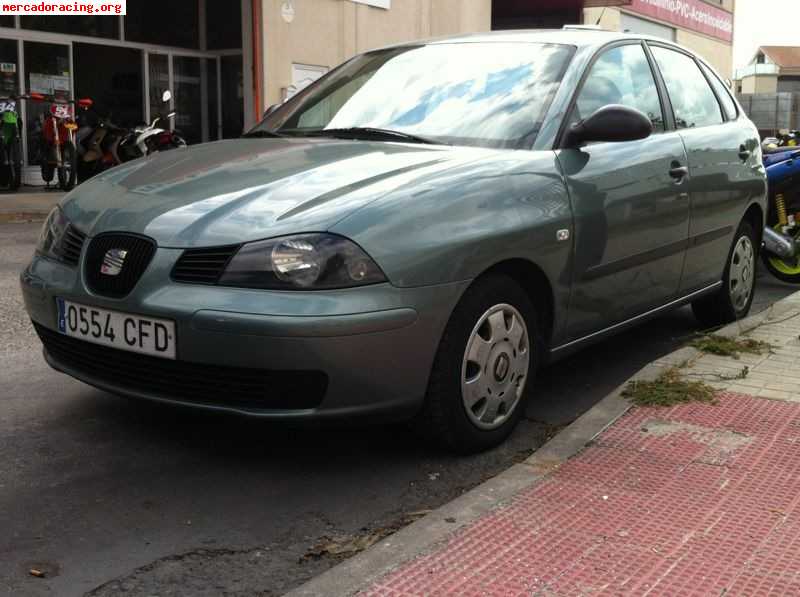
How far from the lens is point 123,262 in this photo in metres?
3.29

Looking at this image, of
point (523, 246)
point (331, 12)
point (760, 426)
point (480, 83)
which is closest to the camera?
point (523, 246)

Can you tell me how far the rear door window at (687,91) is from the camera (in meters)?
5.09

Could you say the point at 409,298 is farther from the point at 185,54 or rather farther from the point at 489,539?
the point at 185,54

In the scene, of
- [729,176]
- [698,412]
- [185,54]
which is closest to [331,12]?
[185,54]

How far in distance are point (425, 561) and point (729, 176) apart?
3.37 metres

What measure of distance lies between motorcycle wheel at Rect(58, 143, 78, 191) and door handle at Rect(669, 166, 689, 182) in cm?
1189

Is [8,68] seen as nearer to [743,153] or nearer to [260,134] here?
[260,134]

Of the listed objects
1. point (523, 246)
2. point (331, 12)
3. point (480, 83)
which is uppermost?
point (331, 12)

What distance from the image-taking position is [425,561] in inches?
105

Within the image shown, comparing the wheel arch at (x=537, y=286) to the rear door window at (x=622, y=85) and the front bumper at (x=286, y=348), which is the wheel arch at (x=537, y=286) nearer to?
the front bumper at (x=286, y=348)

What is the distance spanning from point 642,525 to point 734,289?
310 cm

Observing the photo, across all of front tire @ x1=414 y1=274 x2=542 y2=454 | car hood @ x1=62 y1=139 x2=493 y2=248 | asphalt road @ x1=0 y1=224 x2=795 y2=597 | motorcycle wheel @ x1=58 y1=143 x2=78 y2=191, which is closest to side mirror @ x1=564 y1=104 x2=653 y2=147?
car hood @ x1=62 y1=139 x2=493 y2=248

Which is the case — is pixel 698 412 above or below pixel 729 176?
below
